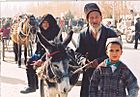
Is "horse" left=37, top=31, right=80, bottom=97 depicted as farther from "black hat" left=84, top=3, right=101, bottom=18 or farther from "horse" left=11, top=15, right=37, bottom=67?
"horse" left=11, top=15, right=37, bottom=67

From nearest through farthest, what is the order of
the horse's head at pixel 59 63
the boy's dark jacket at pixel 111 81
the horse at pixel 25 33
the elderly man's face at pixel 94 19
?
1. the boy's dark jacket at pixel 111 81
2. the horse's head at pixel 59 63
3. the elderly man's face at pixel 94 19
4. the horse at pixel 25 33

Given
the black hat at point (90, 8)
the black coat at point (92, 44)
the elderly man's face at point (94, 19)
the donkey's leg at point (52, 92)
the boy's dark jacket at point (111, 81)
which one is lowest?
the donkey's leg at point (52, 92)

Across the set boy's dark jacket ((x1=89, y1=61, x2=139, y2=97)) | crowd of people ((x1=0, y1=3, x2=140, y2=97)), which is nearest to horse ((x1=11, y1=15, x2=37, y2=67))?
crowd of people ((x1=0, y1=3, x2=140, y2=97))

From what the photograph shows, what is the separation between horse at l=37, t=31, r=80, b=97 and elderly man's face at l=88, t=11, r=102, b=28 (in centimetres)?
22

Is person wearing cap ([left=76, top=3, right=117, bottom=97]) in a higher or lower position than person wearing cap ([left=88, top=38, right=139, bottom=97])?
higher

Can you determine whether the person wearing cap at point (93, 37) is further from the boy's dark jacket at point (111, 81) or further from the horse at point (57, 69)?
the boy's dark jacket at point (111, 81)

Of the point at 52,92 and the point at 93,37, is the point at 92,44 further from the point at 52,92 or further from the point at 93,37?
the point at 52,92

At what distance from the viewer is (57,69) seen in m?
3.33

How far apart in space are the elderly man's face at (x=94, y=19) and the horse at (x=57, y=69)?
8.5 inches

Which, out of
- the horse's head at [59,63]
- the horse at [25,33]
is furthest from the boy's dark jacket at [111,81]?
the horse at [25,33]

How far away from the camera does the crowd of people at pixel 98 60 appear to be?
9.32 ft

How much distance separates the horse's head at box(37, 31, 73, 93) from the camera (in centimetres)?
327

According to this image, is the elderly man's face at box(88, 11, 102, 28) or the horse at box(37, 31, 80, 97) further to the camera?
the elderly man's face at box(88, 11, 102, 28)

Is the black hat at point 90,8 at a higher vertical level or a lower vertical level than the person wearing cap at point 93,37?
higher
